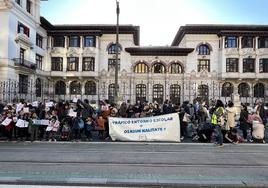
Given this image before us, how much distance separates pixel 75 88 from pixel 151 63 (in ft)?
43.2

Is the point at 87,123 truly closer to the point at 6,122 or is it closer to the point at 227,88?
the point at 6,122

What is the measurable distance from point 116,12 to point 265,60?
3857 cm

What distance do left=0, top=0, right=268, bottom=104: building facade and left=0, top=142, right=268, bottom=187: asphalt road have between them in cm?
3978

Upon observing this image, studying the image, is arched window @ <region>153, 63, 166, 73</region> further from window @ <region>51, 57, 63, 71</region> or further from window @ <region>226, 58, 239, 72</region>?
window @ <region>51, 57, 63, 71</region>

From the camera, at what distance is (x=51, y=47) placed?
186 ft

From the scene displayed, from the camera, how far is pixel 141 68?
55.4 m

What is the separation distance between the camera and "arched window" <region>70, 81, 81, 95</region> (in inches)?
2220

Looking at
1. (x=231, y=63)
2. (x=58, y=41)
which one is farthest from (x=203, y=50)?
(x=58, y=41)

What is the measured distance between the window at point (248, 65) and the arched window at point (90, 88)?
24.3 meters

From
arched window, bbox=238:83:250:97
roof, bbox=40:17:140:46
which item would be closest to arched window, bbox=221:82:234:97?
arched window, bbox=238:83:250:97

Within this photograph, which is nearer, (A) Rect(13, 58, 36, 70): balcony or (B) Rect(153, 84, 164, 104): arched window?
(A) Rect(13, 58, 36, 70): balcony

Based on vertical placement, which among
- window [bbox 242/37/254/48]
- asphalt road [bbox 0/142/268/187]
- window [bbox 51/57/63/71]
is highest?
window [bbox 242/37/254/48]

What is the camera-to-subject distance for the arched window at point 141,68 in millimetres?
55119

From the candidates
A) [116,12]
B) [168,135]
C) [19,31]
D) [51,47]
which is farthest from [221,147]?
[51,47]
